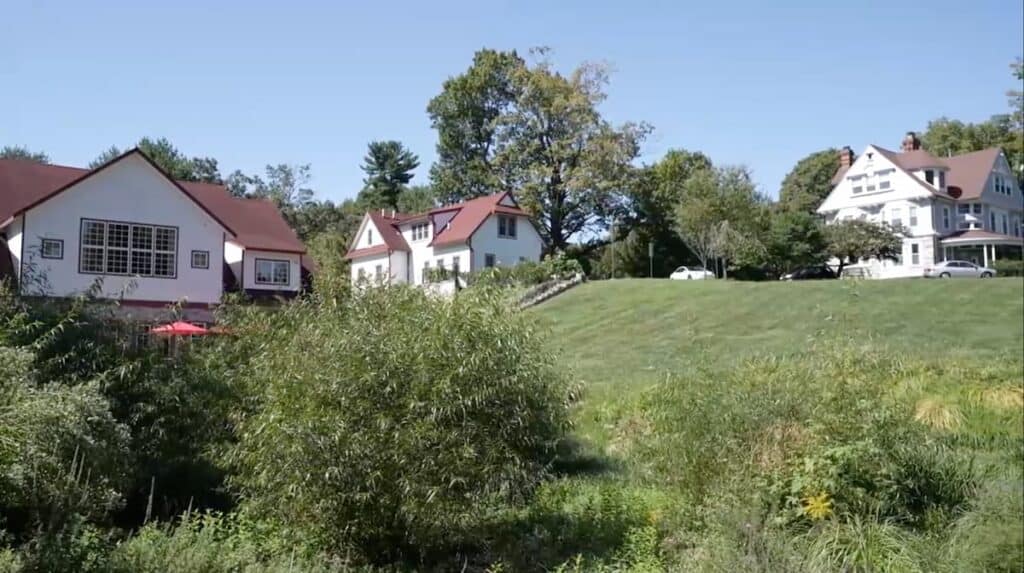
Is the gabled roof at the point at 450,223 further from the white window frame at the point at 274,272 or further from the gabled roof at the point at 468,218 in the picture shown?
the white window frame at the point at 274,272

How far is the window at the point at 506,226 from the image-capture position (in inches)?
1656

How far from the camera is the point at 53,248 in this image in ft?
80.6

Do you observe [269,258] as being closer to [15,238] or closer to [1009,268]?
[15,238]

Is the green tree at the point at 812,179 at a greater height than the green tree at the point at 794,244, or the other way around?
the green tree at the point at 812,179

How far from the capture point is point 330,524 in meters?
7.08

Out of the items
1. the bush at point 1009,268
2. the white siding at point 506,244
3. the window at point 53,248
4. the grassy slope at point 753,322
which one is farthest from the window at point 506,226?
the bush at point 1009,268

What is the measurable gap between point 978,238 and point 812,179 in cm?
2456

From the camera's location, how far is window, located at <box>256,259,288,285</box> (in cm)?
3116

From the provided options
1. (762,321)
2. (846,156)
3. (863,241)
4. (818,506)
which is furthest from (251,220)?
(846,156)

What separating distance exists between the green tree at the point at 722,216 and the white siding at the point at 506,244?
25.1 ft

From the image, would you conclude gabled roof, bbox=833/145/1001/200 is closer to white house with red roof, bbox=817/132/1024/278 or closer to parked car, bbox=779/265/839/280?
white house with red roof, bbox=817/132/1024/278

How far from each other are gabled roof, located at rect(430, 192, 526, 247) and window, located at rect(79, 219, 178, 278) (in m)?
16.6

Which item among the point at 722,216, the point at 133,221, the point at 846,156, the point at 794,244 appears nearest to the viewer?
the point at 133,221

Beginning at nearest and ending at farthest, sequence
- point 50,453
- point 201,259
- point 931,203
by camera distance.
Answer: point 50,453
point 201,259
point 931,203
